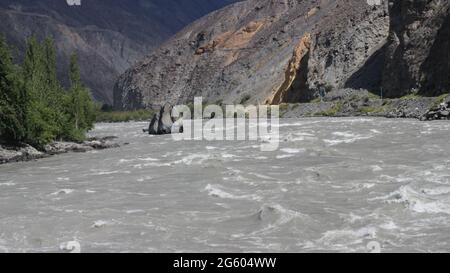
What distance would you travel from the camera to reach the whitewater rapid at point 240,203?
1703cm

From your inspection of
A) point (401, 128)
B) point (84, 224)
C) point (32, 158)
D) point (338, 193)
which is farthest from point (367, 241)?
point (401, 128)

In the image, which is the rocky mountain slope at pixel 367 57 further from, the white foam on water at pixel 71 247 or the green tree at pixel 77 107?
the white foam on water at pixel 71 247

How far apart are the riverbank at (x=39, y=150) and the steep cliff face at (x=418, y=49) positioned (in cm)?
5399

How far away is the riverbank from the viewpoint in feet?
157

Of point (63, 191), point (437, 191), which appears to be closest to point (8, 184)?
point (63, 191)

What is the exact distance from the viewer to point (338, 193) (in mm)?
23703

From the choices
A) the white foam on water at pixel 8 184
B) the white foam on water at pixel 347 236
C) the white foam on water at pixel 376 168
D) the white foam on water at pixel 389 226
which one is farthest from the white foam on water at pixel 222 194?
the white foam on water at pixel 8 184

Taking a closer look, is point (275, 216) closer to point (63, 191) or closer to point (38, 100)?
point (63, 191)

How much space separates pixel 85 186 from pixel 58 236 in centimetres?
1104

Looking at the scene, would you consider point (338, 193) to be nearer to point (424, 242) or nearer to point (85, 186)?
point (424, 242)

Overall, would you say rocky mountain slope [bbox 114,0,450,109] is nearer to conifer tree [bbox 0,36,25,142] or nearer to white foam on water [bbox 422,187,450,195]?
conifer tree [bbox 0,36,25,142]

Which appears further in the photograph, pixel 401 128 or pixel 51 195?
pixel 401 128

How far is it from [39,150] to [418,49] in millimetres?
70582
